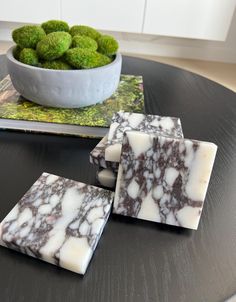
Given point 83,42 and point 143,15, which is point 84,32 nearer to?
point 83,42

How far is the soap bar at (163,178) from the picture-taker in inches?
15.7

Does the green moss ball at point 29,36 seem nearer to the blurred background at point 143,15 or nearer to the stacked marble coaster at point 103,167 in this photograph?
the stacked marble coaster at point 103,167

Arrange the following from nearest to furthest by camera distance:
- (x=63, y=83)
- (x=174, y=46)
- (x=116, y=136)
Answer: (x=116, y=136) → (x=63, y=83) → (x=174, y=46)

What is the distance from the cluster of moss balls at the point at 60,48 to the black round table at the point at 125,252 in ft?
0.47

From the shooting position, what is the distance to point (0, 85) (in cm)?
73

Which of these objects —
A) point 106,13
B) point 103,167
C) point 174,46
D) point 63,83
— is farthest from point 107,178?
point 174,46

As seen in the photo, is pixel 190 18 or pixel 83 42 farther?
pixel 190 18

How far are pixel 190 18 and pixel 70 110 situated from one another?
5.92ft

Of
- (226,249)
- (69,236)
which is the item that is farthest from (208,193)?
(69,236)

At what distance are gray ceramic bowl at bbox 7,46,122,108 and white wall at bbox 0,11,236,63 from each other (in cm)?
199

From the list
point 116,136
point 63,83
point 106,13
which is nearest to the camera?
point 116,136

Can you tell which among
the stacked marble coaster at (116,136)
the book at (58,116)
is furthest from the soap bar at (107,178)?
the book at (58,116)

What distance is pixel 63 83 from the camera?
1.93 feet

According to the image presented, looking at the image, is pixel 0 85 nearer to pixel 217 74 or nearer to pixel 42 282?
pixel 42 282
